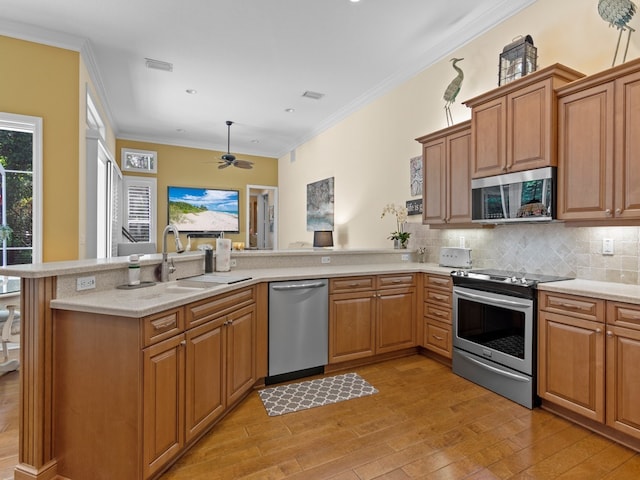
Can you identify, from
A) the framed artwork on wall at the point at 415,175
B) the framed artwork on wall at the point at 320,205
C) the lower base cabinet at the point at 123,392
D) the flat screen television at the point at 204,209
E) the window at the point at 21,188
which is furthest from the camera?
the flat screen television at the point at 204,209

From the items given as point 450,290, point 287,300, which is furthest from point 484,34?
point 287,300

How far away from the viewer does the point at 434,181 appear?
3619 millimetres

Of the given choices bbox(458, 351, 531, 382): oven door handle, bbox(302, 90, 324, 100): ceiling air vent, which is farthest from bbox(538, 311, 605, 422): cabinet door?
bbox(302, 90, 324, 100): ceiling air vent

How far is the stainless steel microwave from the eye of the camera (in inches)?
98.7

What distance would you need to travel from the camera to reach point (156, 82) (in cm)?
470

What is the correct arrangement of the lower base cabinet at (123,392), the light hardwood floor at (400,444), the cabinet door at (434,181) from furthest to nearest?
1. the cabinet door at (434,181)
2. the light hardwood floor at (400,444)
3. the lower base cabinet at (123,392)

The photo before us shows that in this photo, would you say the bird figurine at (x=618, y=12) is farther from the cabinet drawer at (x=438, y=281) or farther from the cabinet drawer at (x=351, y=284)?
the cabinet drawer at (x=351, y=284)

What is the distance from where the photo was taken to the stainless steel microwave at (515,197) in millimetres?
2508

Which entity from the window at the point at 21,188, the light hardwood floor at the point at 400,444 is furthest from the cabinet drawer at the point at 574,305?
the window at the point at 21,188

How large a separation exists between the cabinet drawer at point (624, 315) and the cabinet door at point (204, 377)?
2350 mm

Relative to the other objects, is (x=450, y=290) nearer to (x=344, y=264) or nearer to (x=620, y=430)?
(x=344, y=264)

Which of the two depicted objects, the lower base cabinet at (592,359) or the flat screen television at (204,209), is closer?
the lower base cabinet at (592,359)

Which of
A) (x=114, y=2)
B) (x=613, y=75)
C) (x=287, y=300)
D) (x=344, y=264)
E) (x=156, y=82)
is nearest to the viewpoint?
(x=613, y=75)

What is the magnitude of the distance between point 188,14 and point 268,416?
11.7ft
